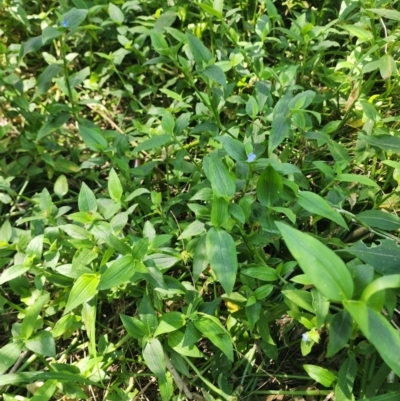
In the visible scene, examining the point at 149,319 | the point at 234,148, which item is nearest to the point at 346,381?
the point at 149,319

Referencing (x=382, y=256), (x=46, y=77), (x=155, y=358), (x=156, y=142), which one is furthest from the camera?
(x=46, y=77)

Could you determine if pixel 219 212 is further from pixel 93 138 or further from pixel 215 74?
pixel 93 138

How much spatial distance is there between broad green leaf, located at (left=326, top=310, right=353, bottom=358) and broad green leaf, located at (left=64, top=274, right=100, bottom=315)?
2.21 ft

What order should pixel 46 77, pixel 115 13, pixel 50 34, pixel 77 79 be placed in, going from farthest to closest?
pixel 115 13 → pixel 77 79 → pixel 46 77 → pixel 50 34

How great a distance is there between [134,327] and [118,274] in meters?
0.22

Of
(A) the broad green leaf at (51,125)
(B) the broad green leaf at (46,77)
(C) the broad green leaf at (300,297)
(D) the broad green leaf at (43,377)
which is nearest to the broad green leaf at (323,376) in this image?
(C) the broad green leaf at (300,297)

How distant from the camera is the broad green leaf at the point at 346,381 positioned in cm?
119

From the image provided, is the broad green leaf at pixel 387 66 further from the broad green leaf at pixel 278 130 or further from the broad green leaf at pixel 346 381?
the broad green leaf at pixel 346 381

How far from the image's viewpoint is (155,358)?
1298 mm

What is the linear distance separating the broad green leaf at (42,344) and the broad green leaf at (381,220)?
3.33 feet

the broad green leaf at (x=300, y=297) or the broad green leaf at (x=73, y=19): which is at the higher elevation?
the broad green leaf at (x=73, y=19)

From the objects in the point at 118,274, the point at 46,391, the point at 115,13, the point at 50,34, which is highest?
the point at 50,34

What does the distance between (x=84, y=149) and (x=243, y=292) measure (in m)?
1.21

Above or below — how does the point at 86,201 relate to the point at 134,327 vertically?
above
